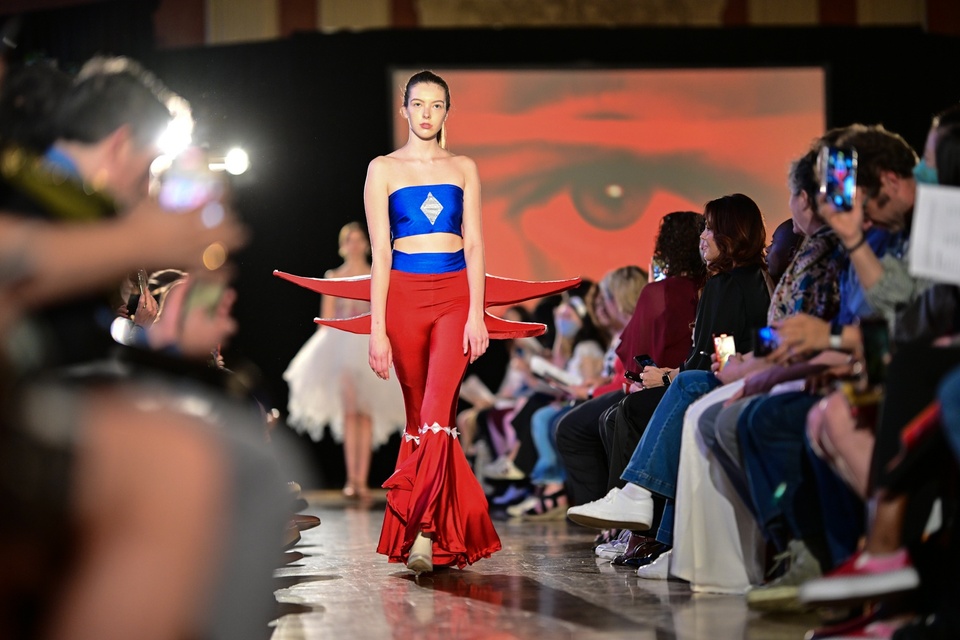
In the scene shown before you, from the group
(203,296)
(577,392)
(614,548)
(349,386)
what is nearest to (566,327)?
(577,392)

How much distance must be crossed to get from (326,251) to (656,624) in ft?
21.1

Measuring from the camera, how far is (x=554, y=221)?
27.6ft

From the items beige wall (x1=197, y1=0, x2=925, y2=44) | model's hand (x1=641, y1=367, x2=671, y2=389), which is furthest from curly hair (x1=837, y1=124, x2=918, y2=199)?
beige wall (x1=197, y1=0, x2=925, y2=44)

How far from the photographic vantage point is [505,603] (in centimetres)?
283

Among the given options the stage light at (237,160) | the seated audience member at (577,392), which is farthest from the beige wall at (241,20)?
the seated audience member at (577,392)

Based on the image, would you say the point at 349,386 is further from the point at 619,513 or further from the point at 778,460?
the point at 778,460

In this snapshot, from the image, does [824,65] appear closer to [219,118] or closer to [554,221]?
[554,221]

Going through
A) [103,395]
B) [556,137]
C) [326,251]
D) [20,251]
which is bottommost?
[103,395]

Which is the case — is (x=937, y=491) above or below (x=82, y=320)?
below

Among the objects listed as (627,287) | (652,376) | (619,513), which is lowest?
(619,513)

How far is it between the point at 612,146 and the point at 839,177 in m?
6.14

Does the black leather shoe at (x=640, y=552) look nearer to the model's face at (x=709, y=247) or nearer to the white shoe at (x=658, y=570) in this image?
the white shoe at (x=658, y=570)

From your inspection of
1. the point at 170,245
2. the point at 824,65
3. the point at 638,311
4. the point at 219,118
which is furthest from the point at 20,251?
the point at 824,65

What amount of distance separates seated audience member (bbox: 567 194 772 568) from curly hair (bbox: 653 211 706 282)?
0.49 metres
